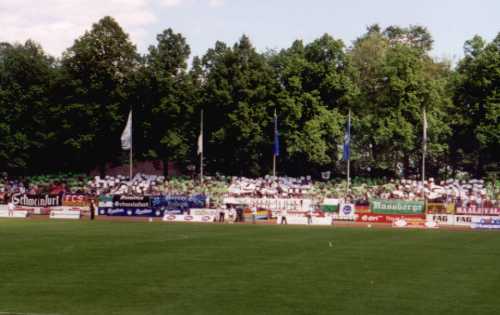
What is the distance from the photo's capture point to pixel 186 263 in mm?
25938

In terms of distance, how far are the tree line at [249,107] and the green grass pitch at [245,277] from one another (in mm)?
39590

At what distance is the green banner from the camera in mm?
60969

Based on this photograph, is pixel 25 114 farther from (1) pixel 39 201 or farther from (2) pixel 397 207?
(2) pixel 397 207

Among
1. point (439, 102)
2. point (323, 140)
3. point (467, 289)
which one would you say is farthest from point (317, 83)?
point (467, 289)

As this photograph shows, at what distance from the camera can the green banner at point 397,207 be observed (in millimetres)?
60969

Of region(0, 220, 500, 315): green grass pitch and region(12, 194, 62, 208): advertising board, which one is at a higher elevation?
region(12, 194, 62, 208): advertising board

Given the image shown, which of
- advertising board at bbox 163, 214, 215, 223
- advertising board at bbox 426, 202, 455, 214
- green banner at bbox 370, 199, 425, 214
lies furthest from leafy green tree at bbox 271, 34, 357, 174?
advertising board at bbox 163, 214, 215, 223

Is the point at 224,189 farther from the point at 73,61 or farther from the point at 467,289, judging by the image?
the point at 467,289

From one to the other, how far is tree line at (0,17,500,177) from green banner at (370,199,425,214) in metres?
13.6

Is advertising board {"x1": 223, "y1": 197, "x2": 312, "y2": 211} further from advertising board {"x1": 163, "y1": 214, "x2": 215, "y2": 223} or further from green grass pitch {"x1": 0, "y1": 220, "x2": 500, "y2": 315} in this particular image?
green grass pitch {"x1": 0, "y1": 220, "x2": 500, "y2": 315}

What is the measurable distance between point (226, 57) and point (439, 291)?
61.3 m

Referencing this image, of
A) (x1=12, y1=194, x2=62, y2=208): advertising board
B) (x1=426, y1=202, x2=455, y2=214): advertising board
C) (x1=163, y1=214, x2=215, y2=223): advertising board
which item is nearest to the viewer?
(x1=426, y1=202, x2=455, y2=214): advertising board

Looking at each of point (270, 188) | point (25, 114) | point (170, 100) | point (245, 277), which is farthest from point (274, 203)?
point (245, 277)

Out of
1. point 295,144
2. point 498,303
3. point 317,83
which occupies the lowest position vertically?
point 498,303
